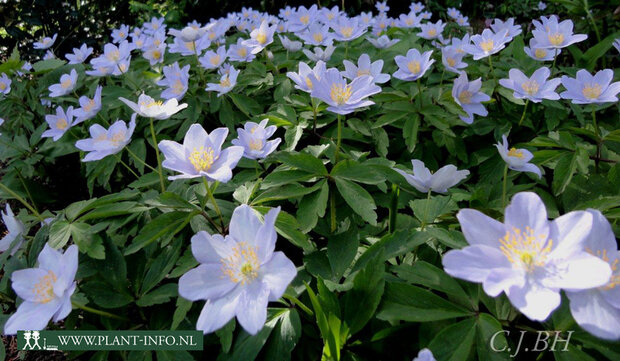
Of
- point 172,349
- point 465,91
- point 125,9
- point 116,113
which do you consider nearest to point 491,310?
point 172,349

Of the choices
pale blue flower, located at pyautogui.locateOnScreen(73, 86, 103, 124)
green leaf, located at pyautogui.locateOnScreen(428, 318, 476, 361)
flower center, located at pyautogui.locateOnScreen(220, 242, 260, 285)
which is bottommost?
green leaf, located at pyautogui.locateOnScreen(428, 318, 476, 361)

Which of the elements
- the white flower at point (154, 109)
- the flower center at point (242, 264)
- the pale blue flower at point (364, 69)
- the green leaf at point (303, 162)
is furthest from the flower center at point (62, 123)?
the flower center at point (242, 264)

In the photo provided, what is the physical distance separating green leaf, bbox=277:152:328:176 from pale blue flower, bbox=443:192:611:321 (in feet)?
2.12

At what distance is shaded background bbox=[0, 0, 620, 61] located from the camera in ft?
18.8

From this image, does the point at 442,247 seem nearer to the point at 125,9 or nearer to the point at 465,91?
the point at 465,91

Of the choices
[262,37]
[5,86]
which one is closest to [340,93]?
[262,37]

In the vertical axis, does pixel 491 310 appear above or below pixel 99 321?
above

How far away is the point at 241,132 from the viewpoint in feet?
5.27

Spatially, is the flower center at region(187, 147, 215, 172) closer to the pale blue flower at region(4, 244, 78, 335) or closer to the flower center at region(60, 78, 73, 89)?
the pale blue flower at region(4, 244, 78, 335)

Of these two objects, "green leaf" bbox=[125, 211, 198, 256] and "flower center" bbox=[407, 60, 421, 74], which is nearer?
"green leaf" bbox=[125, 211, 198, 256]

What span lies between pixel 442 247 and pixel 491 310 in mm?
312

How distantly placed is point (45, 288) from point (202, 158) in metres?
0.58

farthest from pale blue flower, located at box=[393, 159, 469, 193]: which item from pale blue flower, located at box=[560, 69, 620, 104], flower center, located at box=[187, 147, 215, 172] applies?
pale blue flower, located at box=[560, 69, 620, 104]

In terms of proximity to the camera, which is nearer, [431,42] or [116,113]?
[116,113]
